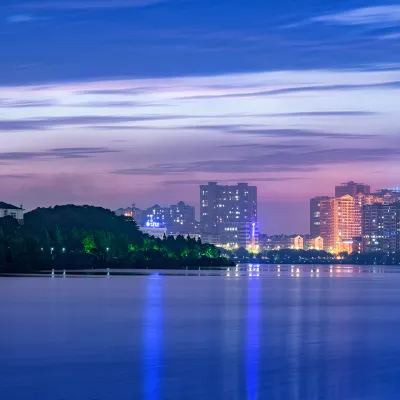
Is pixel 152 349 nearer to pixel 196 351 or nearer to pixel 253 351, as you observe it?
pixel 196 351

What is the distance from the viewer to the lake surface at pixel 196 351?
33.2 meters

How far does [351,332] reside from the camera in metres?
53.7

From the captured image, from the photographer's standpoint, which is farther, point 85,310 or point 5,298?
point 5,298

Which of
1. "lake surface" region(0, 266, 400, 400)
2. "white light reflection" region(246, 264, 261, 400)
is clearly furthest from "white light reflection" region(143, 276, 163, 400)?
"white light reflection" region(246, 264, 261, 400)

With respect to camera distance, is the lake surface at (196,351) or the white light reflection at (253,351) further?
the white light reflection at (253,351)

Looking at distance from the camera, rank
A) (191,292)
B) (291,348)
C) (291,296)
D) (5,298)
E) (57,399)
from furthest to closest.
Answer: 1. (191,292)
2. (291,296)
3. (5,298)
4. (291,348)
5. (57,399)

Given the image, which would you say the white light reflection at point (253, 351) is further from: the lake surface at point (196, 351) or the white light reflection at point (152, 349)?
the white light reflection at point (152, 349)

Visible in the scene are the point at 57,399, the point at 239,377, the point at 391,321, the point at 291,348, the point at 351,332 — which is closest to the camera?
the point at 57,399

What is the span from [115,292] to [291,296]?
15.5 metres

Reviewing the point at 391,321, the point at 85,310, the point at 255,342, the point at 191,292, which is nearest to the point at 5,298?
the point at 85,310

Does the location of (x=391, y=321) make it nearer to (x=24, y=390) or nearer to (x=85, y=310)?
(x=85, y=310)

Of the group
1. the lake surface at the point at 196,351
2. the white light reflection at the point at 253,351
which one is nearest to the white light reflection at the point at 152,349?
the lake surface at the point at 196,351

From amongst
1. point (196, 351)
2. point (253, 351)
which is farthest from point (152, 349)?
point (253, 351)

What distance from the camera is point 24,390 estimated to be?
32.6 metres
